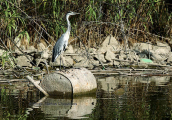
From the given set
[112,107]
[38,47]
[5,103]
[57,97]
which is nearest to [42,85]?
[57,97]

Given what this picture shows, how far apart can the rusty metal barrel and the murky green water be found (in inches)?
7.2

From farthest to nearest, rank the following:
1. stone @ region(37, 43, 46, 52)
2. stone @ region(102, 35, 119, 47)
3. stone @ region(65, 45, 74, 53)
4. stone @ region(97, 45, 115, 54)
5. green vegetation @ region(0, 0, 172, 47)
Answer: stone @ region(102, 35, 119, 47) < stone @ region(97, 45, 115, 54) < stone @ region(37, 43, 46, 52) < stone @ region(65, 45, 74, 53) < green vegetation @ region(0, 0, 172, 47)

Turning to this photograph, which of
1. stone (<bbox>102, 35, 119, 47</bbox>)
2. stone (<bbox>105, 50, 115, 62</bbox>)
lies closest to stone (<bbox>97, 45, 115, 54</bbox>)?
stone (<bbox>102, 35, 119, 47</bbox>)

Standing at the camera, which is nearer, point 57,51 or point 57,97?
point 57,97

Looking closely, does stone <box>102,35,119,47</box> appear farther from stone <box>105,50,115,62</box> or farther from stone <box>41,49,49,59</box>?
stone <box>41,49,49,59</box>

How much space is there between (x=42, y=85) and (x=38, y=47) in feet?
20.4

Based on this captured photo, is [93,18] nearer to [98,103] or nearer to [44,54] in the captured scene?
[44,54]

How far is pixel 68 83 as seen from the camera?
659cm

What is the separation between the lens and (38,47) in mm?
12891

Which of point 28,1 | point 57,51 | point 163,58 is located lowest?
point 163,58

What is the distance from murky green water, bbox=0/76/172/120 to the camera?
502cm

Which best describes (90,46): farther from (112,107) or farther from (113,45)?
(112,107)

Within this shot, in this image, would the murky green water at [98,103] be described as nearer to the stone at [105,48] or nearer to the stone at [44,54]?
the stone at [44,54]

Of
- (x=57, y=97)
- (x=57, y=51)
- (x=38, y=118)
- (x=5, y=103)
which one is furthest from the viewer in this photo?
(x=57, y=51)
